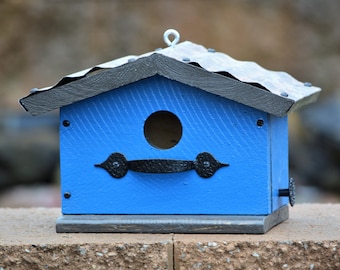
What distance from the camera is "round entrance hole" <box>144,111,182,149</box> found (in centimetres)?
301

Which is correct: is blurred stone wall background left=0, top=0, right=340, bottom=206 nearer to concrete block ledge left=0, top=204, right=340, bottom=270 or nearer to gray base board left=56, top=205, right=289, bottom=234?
gray base board left=56, top=205, right=289, bottom=234

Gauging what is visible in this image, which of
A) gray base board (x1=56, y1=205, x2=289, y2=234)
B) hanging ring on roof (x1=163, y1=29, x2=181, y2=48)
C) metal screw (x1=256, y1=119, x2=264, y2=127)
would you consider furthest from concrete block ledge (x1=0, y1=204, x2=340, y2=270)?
hanging ring on roof (x1=163, y1=29, x2=181, y2=48)

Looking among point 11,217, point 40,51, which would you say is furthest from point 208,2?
point 11,217

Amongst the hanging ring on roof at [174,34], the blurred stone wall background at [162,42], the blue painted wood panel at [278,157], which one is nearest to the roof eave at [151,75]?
the blue painted wood panel at [278,157]

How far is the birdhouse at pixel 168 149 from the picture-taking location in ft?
9.23

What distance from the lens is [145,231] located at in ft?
9.36

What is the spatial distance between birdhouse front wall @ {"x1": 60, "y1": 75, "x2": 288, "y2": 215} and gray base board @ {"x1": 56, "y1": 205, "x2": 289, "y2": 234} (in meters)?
0.02

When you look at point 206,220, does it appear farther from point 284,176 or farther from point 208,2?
point 208,2

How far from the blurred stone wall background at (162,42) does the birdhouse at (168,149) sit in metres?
7.54

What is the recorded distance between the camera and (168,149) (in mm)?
2871

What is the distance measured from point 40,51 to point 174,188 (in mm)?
8967

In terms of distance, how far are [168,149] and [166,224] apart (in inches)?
8.7

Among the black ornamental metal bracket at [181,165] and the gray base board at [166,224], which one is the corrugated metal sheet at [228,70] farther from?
the gray base board at [166,224]

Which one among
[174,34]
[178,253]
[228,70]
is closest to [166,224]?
[178,253]
